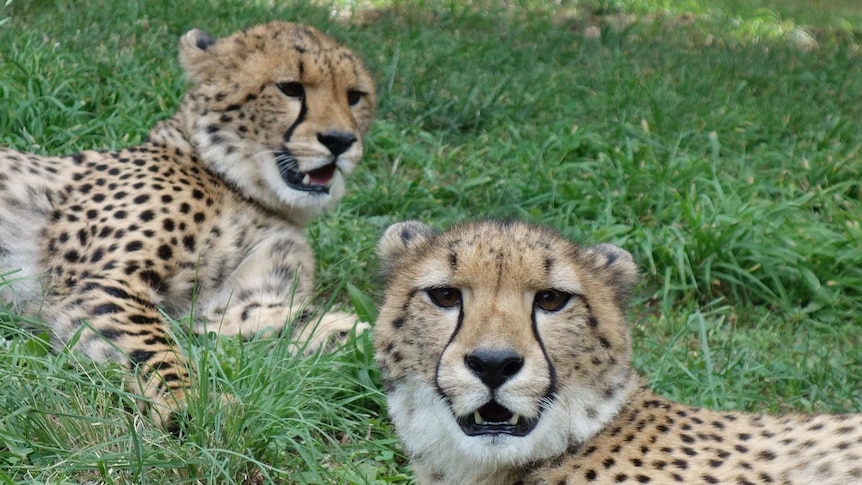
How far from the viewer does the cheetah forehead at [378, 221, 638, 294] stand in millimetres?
3166

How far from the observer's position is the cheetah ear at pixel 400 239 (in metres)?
3.63

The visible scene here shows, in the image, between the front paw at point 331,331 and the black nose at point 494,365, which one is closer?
the black nose at point 494,365

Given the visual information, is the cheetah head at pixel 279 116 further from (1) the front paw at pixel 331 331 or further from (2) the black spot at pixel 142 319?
(2) the black spot at pixel 142 319

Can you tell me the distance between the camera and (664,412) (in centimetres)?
328

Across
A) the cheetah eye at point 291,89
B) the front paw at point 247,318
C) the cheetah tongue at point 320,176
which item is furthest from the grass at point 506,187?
the cheetah eye at point 291,89

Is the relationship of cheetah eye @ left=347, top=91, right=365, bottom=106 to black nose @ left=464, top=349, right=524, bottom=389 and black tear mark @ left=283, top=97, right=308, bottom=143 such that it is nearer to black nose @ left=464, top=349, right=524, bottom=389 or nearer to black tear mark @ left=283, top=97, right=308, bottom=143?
black tear mark @ left=283, top=97, right=308, bottom=143

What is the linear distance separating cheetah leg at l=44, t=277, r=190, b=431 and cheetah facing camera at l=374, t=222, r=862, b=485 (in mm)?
1016

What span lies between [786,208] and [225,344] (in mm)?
2870

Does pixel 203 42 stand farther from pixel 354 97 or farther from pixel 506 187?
pixel 506 187

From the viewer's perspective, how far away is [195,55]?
5.26 metres

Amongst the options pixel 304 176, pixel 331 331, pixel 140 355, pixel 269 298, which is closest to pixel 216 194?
pixel 304 176

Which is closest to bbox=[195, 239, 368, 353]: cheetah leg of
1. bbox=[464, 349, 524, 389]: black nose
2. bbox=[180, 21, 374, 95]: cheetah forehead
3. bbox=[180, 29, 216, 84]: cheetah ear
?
bbox=[180, 21, 374, 95]: cheetah forehead

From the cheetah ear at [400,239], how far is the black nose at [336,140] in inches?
51.0

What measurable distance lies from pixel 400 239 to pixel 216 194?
5.25 feet
